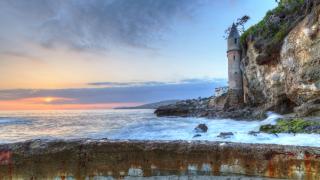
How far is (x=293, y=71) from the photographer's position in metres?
26.7

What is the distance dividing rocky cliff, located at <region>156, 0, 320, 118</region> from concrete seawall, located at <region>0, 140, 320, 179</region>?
66.8ft

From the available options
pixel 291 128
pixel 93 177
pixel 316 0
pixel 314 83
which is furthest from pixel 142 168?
pixel 316 0

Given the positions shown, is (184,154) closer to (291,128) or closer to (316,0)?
(291,128)

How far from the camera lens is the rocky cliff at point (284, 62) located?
23766mm

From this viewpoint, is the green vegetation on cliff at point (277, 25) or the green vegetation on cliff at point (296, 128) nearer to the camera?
the green vegetation on cliff at point (296, 128)

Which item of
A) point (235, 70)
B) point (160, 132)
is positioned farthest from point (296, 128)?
point (235, 70)

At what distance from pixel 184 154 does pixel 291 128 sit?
15002mm

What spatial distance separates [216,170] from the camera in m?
A: 4.33

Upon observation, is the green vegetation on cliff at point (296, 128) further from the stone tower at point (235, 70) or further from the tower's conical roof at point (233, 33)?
the tower's conical roof at point (233, 33)

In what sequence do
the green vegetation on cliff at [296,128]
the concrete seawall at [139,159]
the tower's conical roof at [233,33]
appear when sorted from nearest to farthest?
the concrete seawall at [139,159] < the green vegetation on cliff at [296,128] < the tower's conical roof at [233,33]

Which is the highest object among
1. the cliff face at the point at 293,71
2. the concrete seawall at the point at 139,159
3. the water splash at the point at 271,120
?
the cliff face at the point at 293,71

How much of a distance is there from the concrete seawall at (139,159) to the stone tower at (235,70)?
4084cm

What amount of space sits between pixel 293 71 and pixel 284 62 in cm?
203

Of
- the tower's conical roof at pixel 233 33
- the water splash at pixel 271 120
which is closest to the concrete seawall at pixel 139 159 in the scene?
the water splash at pixel 271 120
